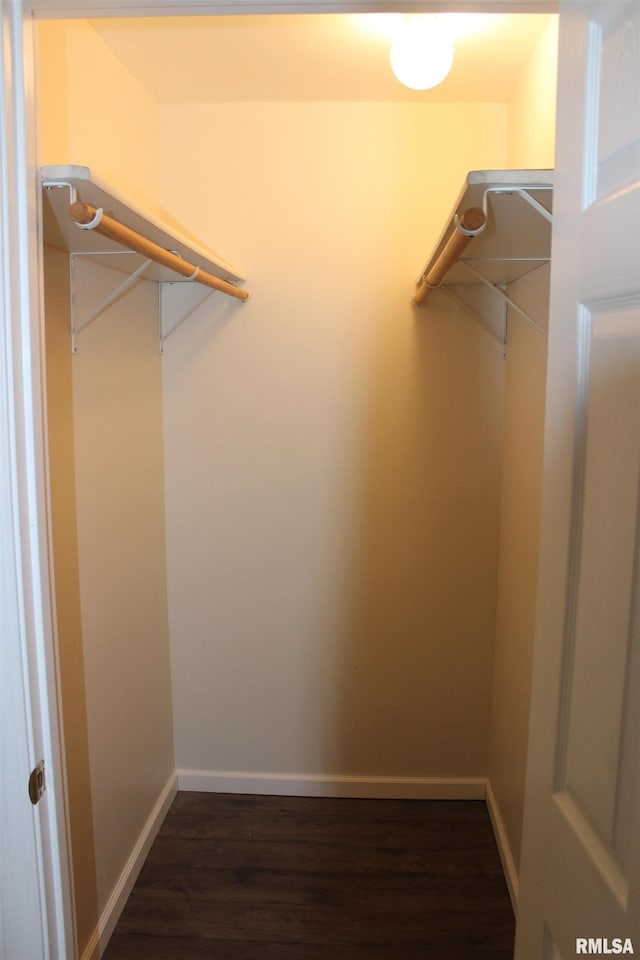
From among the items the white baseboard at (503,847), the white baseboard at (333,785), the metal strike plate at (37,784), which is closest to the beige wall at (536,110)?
the metal strike plate at (37,784)

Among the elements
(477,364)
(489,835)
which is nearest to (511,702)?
(489,835)

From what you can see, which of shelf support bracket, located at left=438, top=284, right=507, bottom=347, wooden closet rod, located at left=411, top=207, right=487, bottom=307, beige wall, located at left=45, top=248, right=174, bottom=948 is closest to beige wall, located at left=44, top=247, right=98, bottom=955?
beige wall, located at left=45, top=248, right=174, bottom=948

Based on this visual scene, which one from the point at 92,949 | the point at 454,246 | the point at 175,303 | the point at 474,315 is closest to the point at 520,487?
the point at 474,315

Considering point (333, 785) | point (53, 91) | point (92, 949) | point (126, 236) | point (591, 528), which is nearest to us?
point (591, 528)

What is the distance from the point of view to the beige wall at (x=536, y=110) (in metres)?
1.75

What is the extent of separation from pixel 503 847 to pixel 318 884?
1.96ft

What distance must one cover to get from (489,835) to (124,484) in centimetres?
169

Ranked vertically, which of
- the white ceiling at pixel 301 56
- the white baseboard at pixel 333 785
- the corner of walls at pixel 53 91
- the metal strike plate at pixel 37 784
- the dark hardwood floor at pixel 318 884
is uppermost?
the white ceiling at pixel 301 56

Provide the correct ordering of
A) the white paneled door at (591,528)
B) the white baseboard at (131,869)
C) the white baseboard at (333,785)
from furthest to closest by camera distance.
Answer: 1. the white baseboard at (333,785)
2. the white baseboard at (131,869)
3. the white paneled door at (591,528)

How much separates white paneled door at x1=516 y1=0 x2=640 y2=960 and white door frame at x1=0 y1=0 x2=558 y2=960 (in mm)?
Answer: 329

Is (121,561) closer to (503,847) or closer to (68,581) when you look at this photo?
(68,581)

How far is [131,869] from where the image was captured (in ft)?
6.86

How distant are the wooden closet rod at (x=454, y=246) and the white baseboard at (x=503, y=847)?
1.68 meters

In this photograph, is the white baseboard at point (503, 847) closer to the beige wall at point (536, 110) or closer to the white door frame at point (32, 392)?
the white door frame at point (32, 392)
